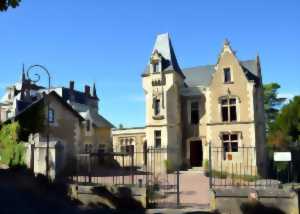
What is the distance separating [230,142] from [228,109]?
2697 mm

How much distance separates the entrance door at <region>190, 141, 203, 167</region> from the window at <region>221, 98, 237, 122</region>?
3.61m

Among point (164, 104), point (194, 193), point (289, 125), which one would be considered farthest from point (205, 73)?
point (194, 193)

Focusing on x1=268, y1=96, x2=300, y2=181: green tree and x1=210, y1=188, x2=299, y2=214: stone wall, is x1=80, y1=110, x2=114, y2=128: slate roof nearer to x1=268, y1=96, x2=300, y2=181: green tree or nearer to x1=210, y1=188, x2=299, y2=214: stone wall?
x1=268, y1=96, x2=300, y2=181: green tree

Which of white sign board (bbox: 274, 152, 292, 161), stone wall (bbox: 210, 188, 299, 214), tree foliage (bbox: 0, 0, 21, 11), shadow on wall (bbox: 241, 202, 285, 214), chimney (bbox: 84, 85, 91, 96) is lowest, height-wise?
shadow on wall (bbox: 241, 202, 285, 214)

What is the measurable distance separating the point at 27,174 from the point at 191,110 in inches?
753

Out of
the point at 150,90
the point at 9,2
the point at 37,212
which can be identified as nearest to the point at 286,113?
the point at 150,90

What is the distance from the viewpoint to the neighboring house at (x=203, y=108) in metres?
31.1

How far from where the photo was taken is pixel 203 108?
33062mm

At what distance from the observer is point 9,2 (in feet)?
23.2

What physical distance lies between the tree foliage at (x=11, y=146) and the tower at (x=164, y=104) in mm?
10992

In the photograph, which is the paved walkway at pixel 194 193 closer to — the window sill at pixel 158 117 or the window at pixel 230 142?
the window at pixel 230 142

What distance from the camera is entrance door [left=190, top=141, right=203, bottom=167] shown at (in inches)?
1329

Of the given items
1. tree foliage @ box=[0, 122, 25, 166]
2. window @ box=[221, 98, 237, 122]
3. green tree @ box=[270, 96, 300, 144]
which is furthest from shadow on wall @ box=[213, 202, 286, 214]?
green tree @ box=[270, 96, 300, 144]

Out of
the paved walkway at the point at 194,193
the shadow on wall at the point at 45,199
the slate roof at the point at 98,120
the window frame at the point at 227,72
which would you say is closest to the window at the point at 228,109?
the window frame at the point at 227,72
